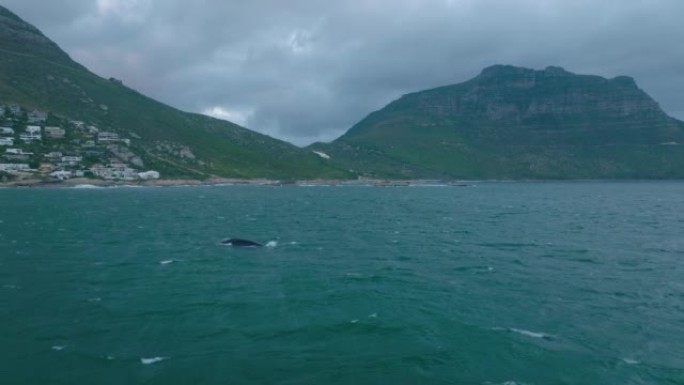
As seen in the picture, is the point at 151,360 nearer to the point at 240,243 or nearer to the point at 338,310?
A: the point at 338,310

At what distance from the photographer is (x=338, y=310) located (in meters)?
33.2

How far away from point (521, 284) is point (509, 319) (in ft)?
31.9

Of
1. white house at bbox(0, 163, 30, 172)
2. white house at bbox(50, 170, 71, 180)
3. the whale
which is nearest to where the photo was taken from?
the whale

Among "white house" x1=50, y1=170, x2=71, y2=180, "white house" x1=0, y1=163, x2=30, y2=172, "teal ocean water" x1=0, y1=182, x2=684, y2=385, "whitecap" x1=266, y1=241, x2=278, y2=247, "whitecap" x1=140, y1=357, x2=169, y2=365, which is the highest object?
"white house" x1=0, y1=163, x2=30, y2=172

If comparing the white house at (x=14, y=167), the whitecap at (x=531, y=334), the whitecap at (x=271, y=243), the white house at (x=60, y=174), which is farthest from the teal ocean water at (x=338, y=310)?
the white house at (x=14, y=167)

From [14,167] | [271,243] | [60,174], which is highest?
[14,167]

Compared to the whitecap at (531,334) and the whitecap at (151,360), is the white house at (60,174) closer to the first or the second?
the whitecap at (151,360)

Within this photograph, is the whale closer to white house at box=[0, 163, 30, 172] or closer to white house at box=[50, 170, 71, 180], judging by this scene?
white house at box=[50, 170, 71, 180]

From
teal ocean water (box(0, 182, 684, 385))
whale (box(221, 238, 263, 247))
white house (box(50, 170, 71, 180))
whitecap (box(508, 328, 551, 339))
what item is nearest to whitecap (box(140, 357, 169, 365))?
teal ocean water (box(0, 182, 684, 385))

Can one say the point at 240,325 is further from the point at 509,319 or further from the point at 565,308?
the point at 565,308

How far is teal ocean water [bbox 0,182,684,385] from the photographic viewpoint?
23766mm

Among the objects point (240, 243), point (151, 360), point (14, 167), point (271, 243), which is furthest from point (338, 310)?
point (14, 167)

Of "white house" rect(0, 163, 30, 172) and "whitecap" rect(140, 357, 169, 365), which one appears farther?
"white house" rect(0, 163, 30, 172)

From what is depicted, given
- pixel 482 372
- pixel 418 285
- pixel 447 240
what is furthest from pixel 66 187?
pixel 482 372
